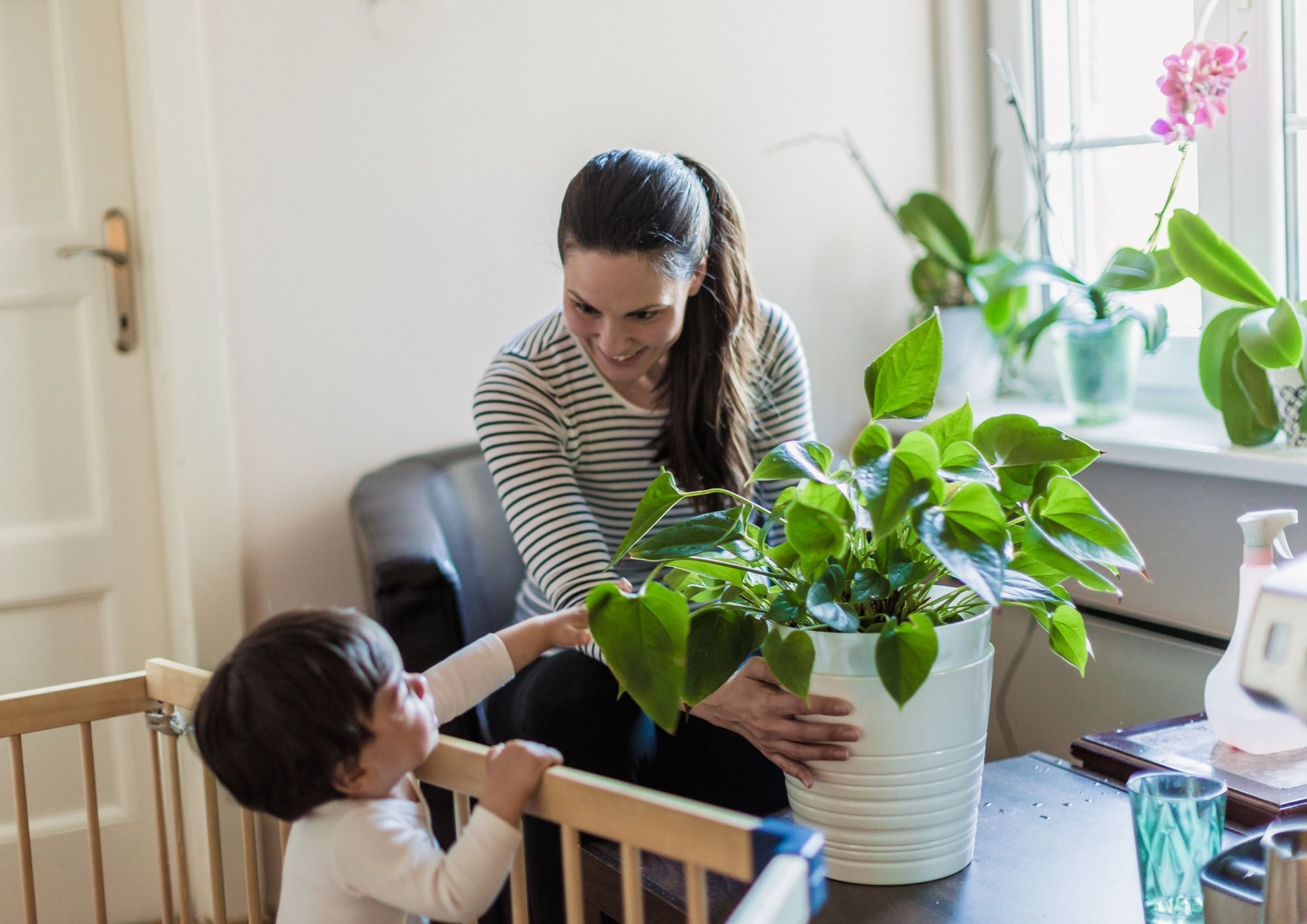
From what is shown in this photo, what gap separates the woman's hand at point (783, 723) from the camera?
98 centimetres

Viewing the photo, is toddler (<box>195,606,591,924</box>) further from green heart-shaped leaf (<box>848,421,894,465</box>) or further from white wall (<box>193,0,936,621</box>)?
white wall (<box>193,0,936,621</box>)

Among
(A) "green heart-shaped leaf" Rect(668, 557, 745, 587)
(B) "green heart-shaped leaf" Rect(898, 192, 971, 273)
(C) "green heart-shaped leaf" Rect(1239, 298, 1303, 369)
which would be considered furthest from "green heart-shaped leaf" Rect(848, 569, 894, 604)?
(B) "green heart-shaped leaf" Rect(898, 192, 971, 273)

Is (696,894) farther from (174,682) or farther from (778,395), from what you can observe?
(778,395)

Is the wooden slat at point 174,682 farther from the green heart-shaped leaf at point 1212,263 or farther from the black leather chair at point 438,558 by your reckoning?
the green heart-shaped leaf at point 1212,263

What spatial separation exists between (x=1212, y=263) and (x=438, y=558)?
1.06 metres

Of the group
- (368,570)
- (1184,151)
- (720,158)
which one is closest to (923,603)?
(368,570)

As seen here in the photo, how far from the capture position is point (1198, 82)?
1.70 meters

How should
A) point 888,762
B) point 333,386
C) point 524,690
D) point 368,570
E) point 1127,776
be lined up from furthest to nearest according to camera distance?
point 333,386
point 368,570
point 524,690
point 1127,776
point 888,762

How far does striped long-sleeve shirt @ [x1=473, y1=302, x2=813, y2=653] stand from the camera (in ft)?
4.74

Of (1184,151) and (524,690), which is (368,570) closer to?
(524,690)

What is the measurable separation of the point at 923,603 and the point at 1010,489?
12 cm

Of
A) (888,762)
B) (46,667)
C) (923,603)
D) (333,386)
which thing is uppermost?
(333,386)

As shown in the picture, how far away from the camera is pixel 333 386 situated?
1927 millimetres

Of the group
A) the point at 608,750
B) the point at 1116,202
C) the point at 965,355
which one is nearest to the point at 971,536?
the point at 608,750
